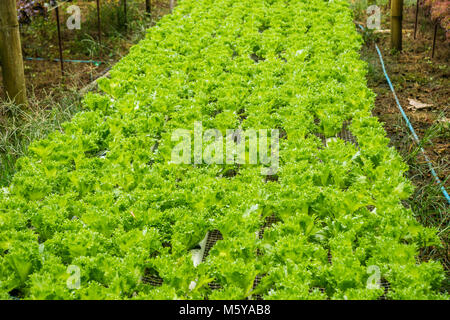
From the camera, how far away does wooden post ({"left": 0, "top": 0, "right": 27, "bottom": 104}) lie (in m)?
5.95

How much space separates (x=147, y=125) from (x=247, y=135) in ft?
3.30

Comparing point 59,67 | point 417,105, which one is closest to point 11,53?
point 59,67

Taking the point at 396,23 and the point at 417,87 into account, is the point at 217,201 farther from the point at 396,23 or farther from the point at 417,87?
the point at 396,23

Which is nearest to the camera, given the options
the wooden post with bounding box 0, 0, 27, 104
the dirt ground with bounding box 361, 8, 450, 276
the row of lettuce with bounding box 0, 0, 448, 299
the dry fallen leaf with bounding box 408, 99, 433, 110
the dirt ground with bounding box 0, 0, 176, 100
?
the row of lettuce with bounding box 0, 0, 448, 299

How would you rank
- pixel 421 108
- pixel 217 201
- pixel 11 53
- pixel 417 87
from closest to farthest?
pixel 217 201, pixel 11 53, pixel 421 108, pixel 417 87

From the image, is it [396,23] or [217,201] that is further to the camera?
[396,23]

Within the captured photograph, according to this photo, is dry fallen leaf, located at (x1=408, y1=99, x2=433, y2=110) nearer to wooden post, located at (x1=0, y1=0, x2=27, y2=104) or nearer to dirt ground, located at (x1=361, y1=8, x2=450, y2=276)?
dirt ground, located at (x1=361, y1=8, x2=450, y2=276)

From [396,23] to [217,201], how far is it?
20.6ft

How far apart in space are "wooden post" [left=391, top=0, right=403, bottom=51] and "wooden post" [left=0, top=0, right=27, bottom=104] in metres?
5.88

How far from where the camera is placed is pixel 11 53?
6.09 metres

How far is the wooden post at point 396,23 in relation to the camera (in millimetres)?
8727

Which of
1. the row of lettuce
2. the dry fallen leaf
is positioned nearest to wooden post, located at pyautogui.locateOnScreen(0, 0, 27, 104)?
the row of lettuce

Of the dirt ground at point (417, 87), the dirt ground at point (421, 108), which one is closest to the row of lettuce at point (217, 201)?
the dirt ground at point (421, 108)

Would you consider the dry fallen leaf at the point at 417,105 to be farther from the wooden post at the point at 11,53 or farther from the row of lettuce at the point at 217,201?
the wooden post at the point at 11,53
